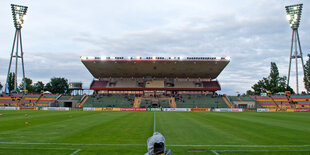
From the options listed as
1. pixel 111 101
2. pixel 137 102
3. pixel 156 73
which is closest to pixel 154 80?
pixel 156 73

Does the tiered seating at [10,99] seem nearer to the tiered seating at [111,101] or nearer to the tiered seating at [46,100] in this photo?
the tiered seating at [46,100]

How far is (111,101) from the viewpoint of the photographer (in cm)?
6844

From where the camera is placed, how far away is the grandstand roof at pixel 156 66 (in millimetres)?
→ 65875

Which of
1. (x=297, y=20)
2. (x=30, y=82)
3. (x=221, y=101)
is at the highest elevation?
(x=297, y=20)

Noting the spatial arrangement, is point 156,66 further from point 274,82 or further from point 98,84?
point 274,82

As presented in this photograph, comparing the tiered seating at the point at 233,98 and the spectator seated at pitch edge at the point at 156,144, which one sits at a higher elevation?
the spectator seated at pitch edge at the point at 156,144

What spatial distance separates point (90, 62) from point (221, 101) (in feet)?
145

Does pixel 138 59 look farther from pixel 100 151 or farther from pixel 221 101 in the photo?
pixel 100 151

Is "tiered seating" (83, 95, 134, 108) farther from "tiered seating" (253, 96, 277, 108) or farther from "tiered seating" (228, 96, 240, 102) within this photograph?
"tiered seating" (253, 96, 277, 108)

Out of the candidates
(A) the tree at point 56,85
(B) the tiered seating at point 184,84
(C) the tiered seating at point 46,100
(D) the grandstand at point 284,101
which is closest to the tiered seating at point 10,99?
(C) the tiered seating at point 46,100

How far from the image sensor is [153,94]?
77625 millimetres

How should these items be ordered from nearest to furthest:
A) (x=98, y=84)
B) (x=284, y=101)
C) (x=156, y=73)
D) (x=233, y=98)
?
(x=284, y=101) → (x=233, y=98) → (x=156, y=73) → (x=98, y=84)

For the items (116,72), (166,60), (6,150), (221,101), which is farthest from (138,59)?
(6,150)

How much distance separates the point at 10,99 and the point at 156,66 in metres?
47.2
